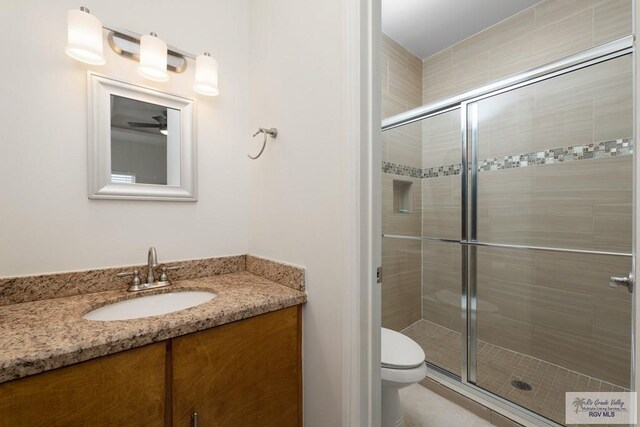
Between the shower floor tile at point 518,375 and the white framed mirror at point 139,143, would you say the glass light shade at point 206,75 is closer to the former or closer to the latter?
the white framed mirror at point 139,143

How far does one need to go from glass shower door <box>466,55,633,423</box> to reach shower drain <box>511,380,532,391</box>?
0.03 feet

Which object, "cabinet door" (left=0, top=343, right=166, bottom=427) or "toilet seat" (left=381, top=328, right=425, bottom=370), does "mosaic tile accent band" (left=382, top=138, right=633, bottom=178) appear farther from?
"cabinet door" (left=0, top=343, right=166, bottom=427)

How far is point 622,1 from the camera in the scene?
1.55 meters

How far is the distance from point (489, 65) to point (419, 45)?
1.96 ft

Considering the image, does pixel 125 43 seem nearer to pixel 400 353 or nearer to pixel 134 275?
pixel 134 275

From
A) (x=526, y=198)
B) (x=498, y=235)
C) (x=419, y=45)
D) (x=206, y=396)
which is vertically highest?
(x=419, y=45)

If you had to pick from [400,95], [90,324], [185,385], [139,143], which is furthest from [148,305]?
[400,95]

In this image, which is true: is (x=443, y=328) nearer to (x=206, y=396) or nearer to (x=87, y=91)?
(x=206, y=396)

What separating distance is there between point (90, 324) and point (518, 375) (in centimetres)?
235

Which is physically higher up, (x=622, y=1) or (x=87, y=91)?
(x=622, y=1)

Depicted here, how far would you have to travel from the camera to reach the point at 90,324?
2.37 feet

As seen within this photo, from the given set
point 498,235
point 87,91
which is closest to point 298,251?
point 87,91

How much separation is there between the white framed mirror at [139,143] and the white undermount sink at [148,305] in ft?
1.40

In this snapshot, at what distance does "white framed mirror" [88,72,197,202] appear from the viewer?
1.03 m
